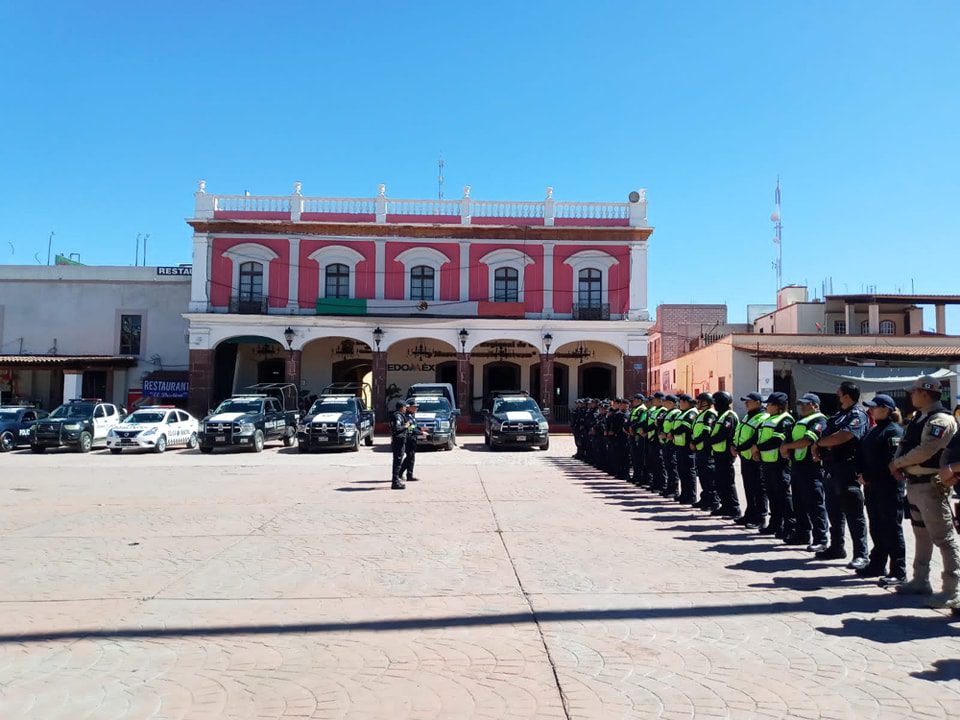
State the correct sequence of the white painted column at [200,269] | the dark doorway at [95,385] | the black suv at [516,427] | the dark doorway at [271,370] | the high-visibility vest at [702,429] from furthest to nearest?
the dark doorway at [271,370]
the dark doorway at [95,385]
the white painted column at [200,269]
the black suv at [516,427]
the high-visibility vest at [702,429]

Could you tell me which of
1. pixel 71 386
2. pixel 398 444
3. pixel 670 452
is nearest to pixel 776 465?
pixel 670 452

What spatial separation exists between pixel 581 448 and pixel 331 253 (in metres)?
17.7

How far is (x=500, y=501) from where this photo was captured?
12555 millimetres

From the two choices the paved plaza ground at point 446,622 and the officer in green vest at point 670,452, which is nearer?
the paved plaza ground at point 446,622

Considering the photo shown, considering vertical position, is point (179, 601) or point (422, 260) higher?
point (422, 260)

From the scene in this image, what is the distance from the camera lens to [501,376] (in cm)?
3697

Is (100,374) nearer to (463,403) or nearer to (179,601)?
(463,403)

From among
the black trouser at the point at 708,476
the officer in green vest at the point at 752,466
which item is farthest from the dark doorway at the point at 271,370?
the officer in green vest at the point at 752,466

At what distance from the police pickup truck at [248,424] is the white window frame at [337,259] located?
810cm

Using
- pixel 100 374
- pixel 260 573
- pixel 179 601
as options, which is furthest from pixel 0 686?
pixel 100 374

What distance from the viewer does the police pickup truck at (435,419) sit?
24094 millimetres

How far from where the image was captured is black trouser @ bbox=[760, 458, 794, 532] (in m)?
9.23

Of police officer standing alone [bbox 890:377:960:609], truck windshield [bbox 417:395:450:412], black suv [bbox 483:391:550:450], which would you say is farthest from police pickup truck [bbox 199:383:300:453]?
police officer standing alone [bbox 890:377:960:609]

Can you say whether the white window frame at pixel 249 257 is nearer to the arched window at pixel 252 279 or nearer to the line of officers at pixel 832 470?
the arched window at pixel 252 279
